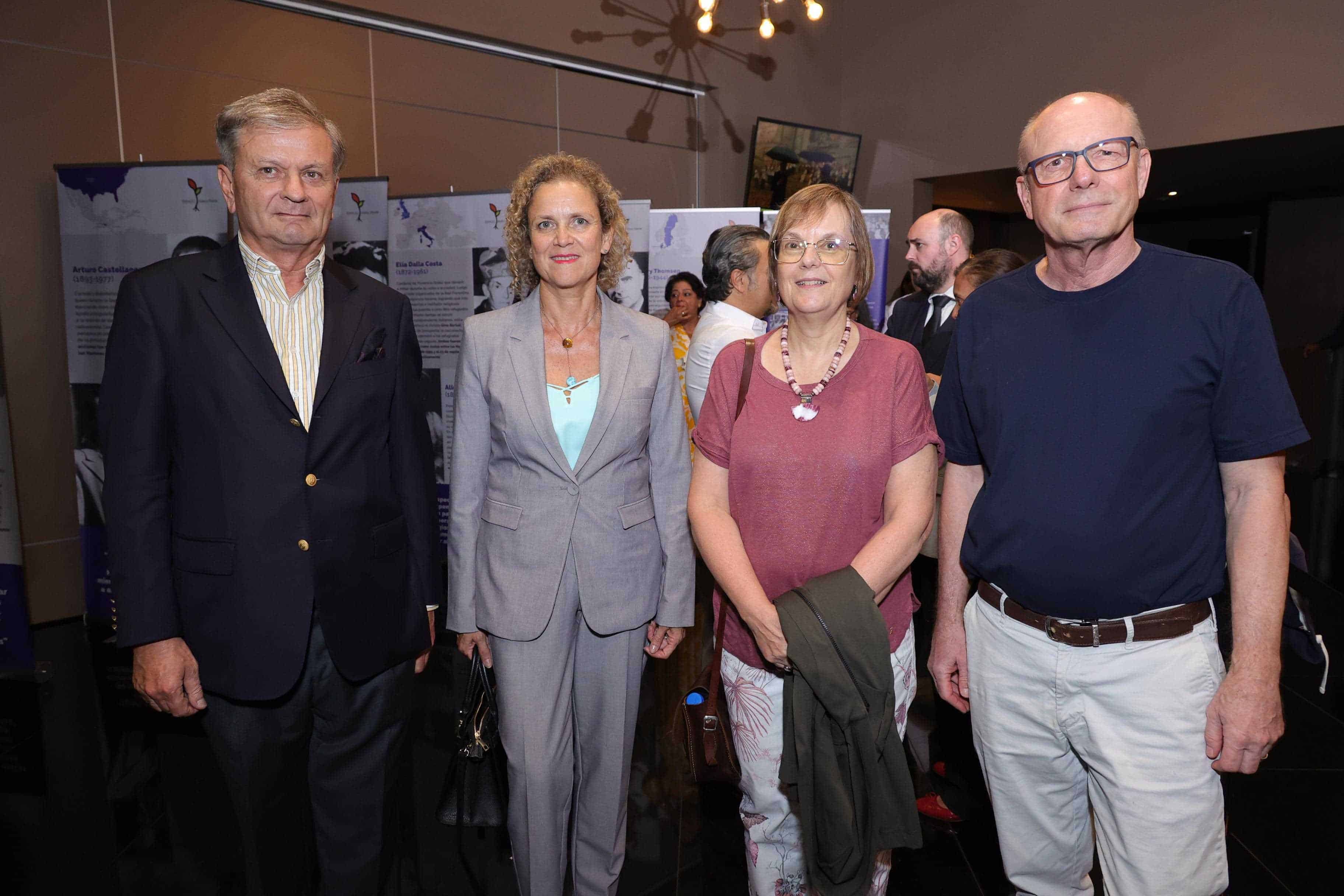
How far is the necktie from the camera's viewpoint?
3580mm

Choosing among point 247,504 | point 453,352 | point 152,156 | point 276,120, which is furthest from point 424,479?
point 152,156

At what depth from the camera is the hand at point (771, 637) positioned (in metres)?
1.73

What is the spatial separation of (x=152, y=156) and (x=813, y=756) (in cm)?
527

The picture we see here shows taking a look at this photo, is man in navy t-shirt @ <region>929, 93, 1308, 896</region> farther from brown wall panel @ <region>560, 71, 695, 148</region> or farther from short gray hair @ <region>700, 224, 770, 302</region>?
brown wall panel @ <region>560, 71, 695, 148</region>

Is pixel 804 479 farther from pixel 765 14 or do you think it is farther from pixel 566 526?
pixel 765 14

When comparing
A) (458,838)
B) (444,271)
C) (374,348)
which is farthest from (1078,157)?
(444,271)

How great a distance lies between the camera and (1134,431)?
1.55 metres

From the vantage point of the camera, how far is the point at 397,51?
19.5 ft

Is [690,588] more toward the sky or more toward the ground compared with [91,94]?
more toward the ground

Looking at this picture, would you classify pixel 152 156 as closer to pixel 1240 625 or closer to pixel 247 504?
pixel 247 504

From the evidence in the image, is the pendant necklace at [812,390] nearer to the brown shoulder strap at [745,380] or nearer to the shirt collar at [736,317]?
the brown shoulder strap at [745,380]

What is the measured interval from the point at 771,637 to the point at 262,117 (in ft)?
5.15

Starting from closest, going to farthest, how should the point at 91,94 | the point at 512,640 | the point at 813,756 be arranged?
the point at 813,756 < the point at 512,640 < the point at 91,94

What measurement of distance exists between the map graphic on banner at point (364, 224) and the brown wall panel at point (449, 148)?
1193mm
